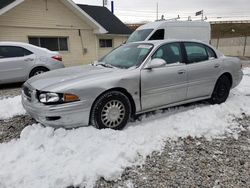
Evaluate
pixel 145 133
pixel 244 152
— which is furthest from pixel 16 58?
pixel 244 152

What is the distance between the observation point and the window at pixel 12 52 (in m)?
8.77

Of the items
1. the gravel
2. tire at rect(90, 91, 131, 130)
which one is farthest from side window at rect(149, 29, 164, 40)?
the gravel

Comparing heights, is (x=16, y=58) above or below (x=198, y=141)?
above

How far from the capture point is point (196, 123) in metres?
4.79

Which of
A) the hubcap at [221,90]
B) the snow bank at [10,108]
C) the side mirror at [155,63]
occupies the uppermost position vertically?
the side mirror at [155,63]

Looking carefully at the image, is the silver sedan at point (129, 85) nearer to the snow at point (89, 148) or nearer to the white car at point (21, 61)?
the snow at point (89, 148)

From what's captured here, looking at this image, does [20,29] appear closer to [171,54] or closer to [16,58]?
[16,58]

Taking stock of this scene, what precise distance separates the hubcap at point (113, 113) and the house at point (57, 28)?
10.6 m

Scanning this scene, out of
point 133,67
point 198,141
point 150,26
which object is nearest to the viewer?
point 198,141

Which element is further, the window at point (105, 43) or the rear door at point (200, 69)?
the window at point (105, 43)

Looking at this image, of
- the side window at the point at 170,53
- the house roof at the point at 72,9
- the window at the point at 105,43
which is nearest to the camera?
the side window at the point at 170,53

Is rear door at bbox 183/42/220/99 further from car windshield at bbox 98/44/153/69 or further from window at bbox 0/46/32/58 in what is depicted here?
window at bbox 0/46/32/58

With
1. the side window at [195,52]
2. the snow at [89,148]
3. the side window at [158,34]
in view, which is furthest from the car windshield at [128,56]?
the side window at [158,34]

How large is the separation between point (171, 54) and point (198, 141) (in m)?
1.89
